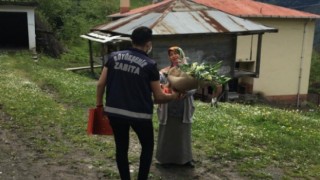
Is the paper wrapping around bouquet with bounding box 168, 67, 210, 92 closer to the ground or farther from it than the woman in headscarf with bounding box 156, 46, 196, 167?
farther from it

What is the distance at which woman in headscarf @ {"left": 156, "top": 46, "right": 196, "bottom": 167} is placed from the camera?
663cm

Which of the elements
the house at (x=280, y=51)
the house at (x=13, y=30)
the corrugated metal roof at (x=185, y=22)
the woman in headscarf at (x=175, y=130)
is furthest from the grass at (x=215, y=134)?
the house at (x=13, y=30)

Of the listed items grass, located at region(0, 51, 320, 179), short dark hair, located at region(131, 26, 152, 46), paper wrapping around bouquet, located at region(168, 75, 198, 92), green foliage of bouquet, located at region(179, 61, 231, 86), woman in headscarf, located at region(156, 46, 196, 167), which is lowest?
grass, located at region(0, 51, 320, 179)

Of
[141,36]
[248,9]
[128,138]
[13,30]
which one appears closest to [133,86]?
[141,36]

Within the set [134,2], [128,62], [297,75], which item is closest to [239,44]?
[297,75]

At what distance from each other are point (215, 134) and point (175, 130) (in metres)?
2.78

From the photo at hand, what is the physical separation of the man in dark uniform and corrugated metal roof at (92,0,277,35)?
1350cm

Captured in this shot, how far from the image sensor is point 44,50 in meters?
31.1

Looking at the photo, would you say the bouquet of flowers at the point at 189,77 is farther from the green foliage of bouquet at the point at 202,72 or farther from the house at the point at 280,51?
the house at the point at 280,51

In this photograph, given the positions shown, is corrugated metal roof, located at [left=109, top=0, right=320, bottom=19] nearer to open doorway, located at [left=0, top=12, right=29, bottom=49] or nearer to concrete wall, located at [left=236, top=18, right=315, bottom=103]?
concrete wall, located at [left=236, top=18, right=315, bottom=103]

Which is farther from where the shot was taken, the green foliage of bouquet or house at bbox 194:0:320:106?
house at bbox 194:0:320:106

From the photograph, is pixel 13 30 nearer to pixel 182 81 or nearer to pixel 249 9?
pixel 249 9

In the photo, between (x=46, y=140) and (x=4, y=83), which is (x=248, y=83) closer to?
(x=4, y=83)

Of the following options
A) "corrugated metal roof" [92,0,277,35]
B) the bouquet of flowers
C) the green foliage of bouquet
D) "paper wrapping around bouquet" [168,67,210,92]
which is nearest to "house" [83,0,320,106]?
"corrugated metal roof" [92,0,277,35]
